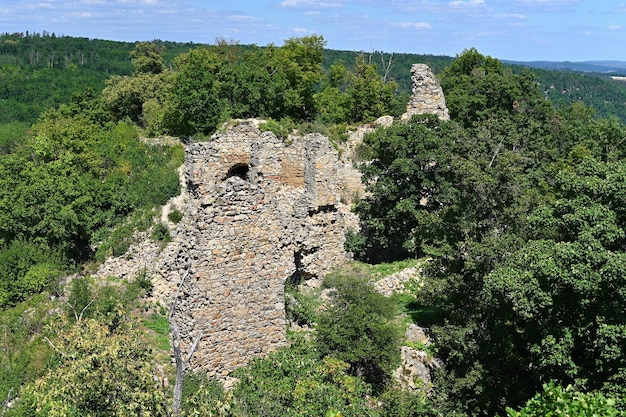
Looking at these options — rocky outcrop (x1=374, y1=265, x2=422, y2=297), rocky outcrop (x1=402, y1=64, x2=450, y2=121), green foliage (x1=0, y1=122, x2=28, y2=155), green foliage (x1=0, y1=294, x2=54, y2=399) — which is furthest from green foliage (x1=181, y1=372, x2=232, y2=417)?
green foliage (x1=0, y1=122, x2=28, y2=155)

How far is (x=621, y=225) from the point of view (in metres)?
11.6

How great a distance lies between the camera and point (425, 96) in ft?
91.9

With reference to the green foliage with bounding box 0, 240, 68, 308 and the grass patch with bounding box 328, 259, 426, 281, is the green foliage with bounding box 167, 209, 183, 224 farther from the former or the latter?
the grass patch with bounding box 328, 259, 426, 281

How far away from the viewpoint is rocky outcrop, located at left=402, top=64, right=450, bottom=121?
91.4 feet

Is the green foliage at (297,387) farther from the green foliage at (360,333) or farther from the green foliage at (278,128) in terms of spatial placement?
the green foliage at (278,128)

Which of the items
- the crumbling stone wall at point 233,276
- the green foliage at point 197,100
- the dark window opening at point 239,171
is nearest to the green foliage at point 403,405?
the crumbling stone wall at point 233,276

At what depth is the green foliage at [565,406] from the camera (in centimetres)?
820

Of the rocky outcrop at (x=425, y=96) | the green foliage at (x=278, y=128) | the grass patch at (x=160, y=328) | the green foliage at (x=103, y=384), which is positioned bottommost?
the grass patch at (x=160, y=328)

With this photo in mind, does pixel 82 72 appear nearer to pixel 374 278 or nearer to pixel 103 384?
pixel 374 278

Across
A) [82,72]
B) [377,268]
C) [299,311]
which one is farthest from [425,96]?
[82,72]

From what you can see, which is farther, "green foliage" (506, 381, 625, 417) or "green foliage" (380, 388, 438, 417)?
"green foliage" (380, 388, 438, 417)

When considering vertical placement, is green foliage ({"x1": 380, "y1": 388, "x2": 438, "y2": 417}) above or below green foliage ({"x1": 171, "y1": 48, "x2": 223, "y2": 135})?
below

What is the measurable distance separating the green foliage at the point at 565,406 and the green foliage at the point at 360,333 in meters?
4.49

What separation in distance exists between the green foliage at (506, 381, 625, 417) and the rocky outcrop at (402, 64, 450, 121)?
Answer: 66.2ft
